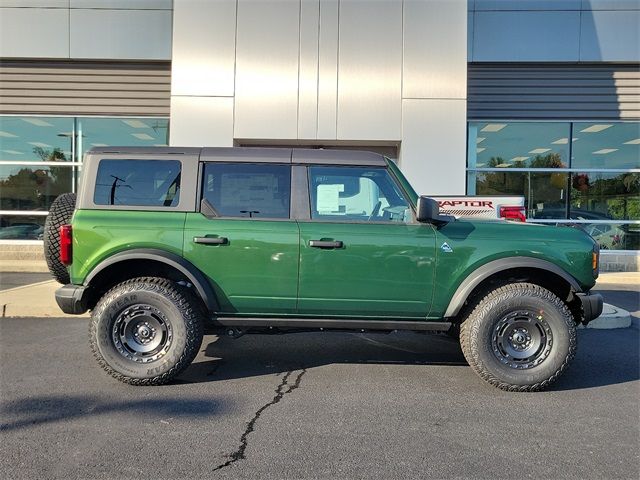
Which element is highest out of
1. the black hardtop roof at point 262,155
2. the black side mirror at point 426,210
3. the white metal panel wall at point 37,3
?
the white metal panel wall at point 37,3

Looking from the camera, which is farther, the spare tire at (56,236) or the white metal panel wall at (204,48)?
the white metal panel wall at (204,48)

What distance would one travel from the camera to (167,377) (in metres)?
4.16

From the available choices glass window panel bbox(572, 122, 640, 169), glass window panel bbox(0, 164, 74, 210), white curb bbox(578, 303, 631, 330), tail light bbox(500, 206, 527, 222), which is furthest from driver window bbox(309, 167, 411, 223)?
glass window panel bbox(0, 164, 74, 210)

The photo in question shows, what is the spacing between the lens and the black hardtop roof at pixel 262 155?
4355 mm

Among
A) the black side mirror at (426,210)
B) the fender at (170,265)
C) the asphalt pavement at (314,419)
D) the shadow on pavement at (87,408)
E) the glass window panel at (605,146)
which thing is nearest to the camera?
the asphalt pavement at (314,419)

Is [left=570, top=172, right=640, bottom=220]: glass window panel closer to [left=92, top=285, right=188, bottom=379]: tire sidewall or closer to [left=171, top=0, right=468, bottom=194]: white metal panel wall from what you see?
[left=171, top=0, right=468, bottom=194]: white metal panel wall

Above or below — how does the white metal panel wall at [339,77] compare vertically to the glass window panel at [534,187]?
above

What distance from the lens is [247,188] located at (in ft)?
14.3

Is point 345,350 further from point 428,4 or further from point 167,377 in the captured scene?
point 428,4

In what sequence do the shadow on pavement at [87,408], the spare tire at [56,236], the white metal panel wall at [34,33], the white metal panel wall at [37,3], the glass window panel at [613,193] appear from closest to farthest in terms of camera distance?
the shadow on pavement at [87,408], the spare tire at [56,236], the white metal panel wall at [37,3], the white metal panel wall at [34,33], the glass window panel at [613,193]

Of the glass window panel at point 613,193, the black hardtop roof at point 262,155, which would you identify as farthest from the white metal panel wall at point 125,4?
Answer: the glass window panel at point 613,193

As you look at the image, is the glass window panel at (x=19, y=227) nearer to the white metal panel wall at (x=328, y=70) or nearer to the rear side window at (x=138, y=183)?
the white metal panel wall at (x=328, y=70)

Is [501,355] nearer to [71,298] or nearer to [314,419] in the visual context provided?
[314,419]

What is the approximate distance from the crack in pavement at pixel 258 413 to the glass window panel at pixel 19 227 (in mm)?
10174
